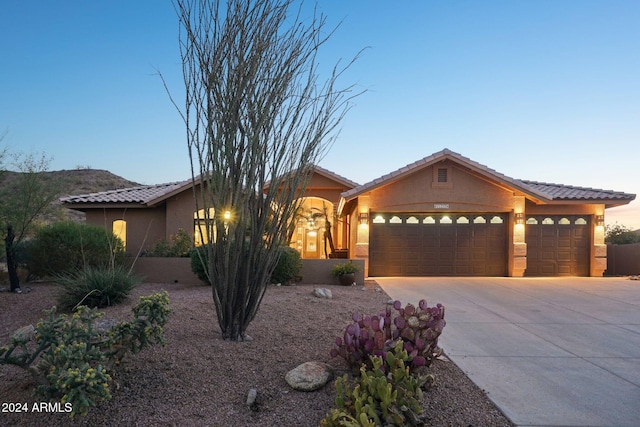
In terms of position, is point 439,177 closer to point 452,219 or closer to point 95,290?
point 452,219

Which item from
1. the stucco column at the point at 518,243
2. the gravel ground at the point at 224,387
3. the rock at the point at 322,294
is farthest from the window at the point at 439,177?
the gravel ground at the point at 224,387

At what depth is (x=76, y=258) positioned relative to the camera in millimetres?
12219

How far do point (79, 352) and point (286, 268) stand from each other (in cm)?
928

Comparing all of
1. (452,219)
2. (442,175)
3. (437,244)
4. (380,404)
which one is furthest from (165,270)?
(380,404)

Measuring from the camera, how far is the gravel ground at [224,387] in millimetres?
3627

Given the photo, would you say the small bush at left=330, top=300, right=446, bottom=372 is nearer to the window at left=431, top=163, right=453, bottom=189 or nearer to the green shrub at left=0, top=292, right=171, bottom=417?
the green shrub at left=0, top=292, right=171, bottom=417

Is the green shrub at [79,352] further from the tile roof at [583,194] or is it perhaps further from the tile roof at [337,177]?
the tile roof at [337,177]

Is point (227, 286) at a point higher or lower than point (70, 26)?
lower

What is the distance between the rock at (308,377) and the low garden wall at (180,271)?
9217 mm

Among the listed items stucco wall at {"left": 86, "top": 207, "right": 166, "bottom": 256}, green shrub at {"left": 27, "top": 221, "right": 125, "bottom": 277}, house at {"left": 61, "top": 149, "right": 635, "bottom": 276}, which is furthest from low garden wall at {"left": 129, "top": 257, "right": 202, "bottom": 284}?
stucco wall at {"left": 86, "top": 207, "right": 166, "bottom": 256}

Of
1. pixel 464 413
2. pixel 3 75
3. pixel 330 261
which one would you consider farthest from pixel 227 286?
pixel 3 75

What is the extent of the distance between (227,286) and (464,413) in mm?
2956

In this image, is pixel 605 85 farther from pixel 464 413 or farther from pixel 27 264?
pixel 27 264

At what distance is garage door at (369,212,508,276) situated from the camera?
16.8 meters
